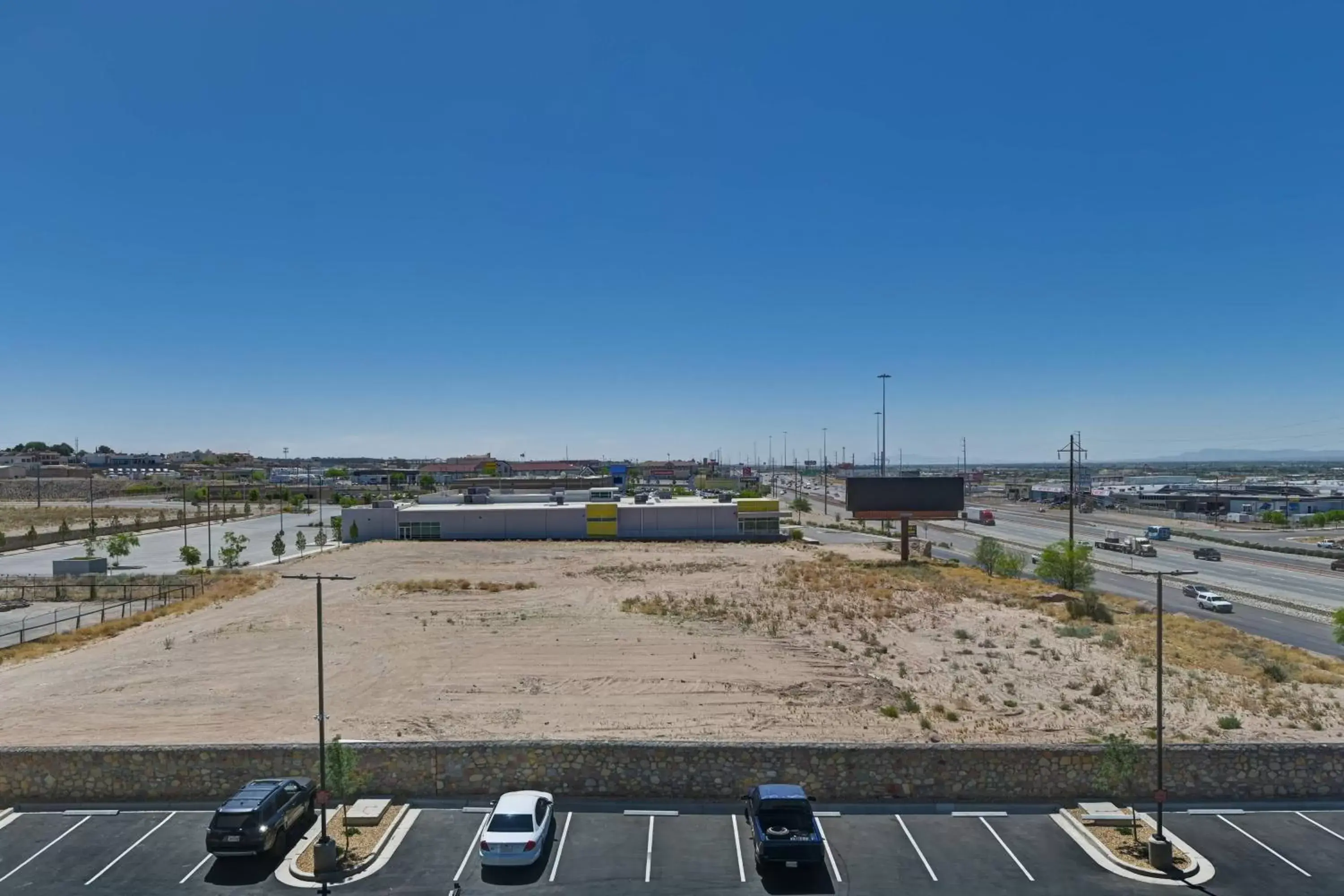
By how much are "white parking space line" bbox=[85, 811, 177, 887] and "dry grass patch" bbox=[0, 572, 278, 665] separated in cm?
2070

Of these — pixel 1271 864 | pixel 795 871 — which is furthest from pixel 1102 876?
pixel 795 871

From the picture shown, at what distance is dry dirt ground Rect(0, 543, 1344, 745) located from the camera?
23.2m

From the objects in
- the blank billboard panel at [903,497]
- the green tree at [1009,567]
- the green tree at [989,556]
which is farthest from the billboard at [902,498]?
the green tree at [1009,567]

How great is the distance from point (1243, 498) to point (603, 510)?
132m

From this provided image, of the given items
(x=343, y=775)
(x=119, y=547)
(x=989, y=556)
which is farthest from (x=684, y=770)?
(x=119, y=547)

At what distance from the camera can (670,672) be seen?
96.9 ft

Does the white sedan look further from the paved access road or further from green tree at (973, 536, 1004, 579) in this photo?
the paved access road

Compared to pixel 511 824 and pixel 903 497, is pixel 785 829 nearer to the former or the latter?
pixel 511 824

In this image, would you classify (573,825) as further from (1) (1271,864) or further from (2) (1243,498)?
(2) (1243,498)

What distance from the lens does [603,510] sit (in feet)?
267

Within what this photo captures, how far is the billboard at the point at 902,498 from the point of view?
60.3 m

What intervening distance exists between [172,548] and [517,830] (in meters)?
79.3

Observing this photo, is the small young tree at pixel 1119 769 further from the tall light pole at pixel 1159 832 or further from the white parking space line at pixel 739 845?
the white parking space line at pixel 739 845

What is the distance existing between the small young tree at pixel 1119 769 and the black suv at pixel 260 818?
18.7 m
